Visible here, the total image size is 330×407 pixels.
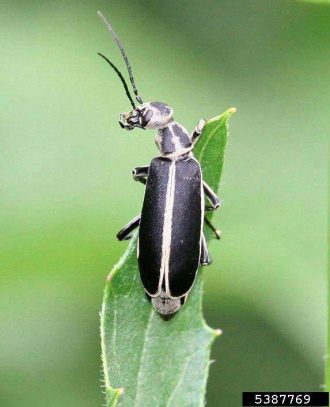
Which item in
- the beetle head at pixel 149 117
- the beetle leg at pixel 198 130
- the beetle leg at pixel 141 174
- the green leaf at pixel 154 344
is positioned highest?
the beetle head at pixel 149 117

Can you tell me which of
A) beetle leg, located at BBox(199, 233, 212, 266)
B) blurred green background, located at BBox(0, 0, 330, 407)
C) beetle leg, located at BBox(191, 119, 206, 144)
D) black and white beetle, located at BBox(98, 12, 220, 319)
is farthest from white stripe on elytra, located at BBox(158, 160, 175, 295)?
blurred green background, located at BBox(0, 0, 330, 407)

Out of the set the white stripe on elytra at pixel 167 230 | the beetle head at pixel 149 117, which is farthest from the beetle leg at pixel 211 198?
the beetle head at pixel 149 117

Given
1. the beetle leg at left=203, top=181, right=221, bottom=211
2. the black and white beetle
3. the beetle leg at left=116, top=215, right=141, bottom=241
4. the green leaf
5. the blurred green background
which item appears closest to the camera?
the green leaf

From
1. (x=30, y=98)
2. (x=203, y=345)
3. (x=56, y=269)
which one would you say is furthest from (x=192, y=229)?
(x=30, y=98)

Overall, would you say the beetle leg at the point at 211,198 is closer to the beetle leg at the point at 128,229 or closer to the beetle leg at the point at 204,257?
the beetle leg at the point at 204,257

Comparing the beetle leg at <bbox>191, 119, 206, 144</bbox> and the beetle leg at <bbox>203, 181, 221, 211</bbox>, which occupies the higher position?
the beetle leg at <bbox>191, 119, 206, 144</bbox>

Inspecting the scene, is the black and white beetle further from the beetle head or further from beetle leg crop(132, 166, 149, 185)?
the beetle head

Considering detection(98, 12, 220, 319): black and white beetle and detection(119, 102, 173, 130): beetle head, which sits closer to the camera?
detection(98, 12, 220, 319): black and white beetle
